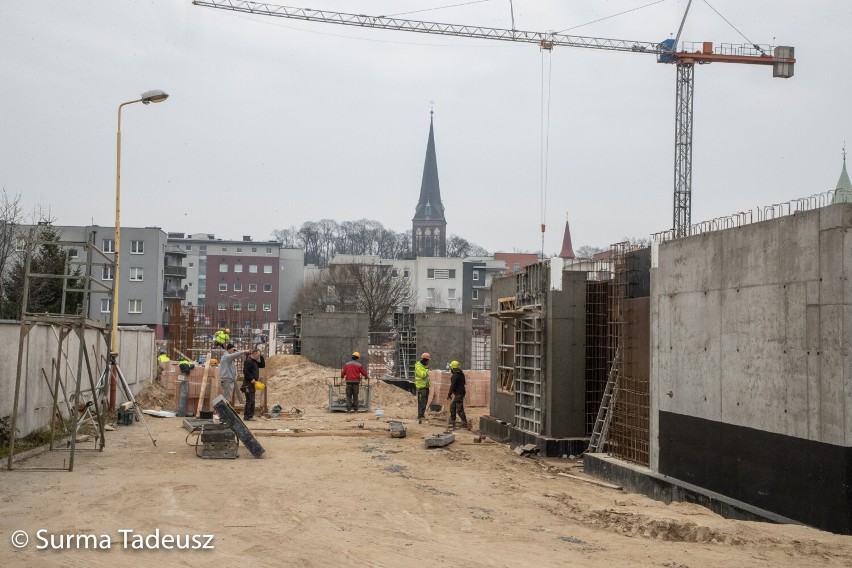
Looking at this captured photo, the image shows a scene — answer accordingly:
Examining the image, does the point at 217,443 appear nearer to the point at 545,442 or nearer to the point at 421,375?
the point at 545,442

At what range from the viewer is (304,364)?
3409 cm

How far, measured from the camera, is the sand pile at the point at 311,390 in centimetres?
2912

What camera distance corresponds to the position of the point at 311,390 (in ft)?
97.9

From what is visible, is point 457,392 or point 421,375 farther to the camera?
point 421,375

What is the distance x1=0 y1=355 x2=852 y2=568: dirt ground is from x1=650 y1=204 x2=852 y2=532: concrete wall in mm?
708

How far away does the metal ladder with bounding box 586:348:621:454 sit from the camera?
15.5m

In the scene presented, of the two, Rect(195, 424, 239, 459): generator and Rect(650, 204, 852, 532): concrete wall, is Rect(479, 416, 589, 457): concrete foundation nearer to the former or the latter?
Rect(650, 204, 852, 532): concrete wall

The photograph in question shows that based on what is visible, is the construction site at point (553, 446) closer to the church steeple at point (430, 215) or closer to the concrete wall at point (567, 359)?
the concrete wall at point (567, 359)

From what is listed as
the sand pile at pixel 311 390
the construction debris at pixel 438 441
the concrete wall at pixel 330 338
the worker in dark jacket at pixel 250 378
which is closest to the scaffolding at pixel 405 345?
the concrete wall at pixel 330 338

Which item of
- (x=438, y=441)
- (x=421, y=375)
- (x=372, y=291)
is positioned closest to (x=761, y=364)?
(x=438, y=441)

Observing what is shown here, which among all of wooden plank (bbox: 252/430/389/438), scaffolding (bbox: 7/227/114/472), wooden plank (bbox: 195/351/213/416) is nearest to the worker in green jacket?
wooden plank (bbox: 252/430/389/438)

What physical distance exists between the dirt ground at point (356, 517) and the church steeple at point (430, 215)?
133797mm

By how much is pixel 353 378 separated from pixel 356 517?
1414cm

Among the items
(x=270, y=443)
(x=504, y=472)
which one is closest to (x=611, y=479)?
(x=504, y=472)
